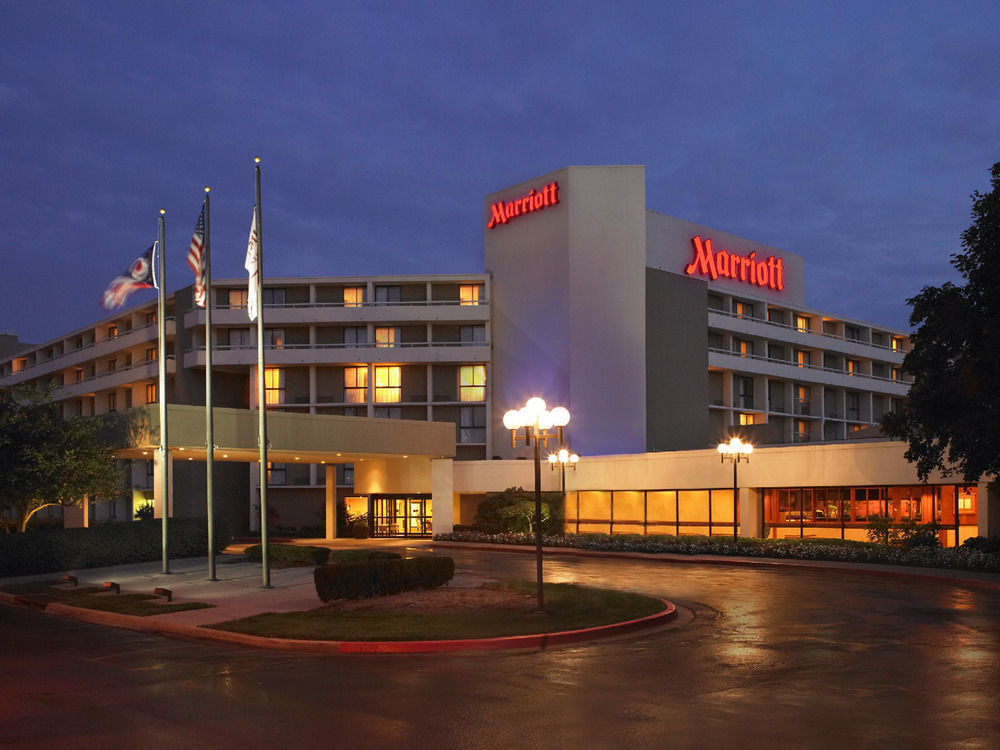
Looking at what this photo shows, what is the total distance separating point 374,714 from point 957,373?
24.9 m

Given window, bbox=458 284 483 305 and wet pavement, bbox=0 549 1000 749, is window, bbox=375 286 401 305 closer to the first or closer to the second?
window, bbox=458 284 483 305

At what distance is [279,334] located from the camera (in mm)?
75750

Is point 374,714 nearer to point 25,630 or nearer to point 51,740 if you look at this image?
point 51,740

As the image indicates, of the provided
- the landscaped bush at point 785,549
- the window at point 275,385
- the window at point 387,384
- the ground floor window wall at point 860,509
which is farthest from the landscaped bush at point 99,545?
the window at point 275,385

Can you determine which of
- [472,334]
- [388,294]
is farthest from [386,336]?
[472,334]

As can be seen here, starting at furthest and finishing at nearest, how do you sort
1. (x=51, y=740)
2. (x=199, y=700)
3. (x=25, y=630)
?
(x=25, y=630) < (x=199, y=700) < (x=51, y=740)

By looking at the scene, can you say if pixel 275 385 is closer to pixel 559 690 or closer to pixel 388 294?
pixel 388 294

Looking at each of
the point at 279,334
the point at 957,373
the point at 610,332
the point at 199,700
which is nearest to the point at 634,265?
the point at 610,332

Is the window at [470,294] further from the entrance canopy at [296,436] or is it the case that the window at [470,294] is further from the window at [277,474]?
the window at [277,474]

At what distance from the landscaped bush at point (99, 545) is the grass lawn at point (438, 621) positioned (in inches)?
508

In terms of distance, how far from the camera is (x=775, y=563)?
3581cm

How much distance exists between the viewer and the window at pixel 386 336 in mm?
73625

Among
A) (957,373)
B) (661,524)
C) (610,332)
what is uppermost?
(610,332)

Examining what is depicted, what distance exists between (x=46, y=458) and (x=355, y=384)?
Result: 38.9 m
